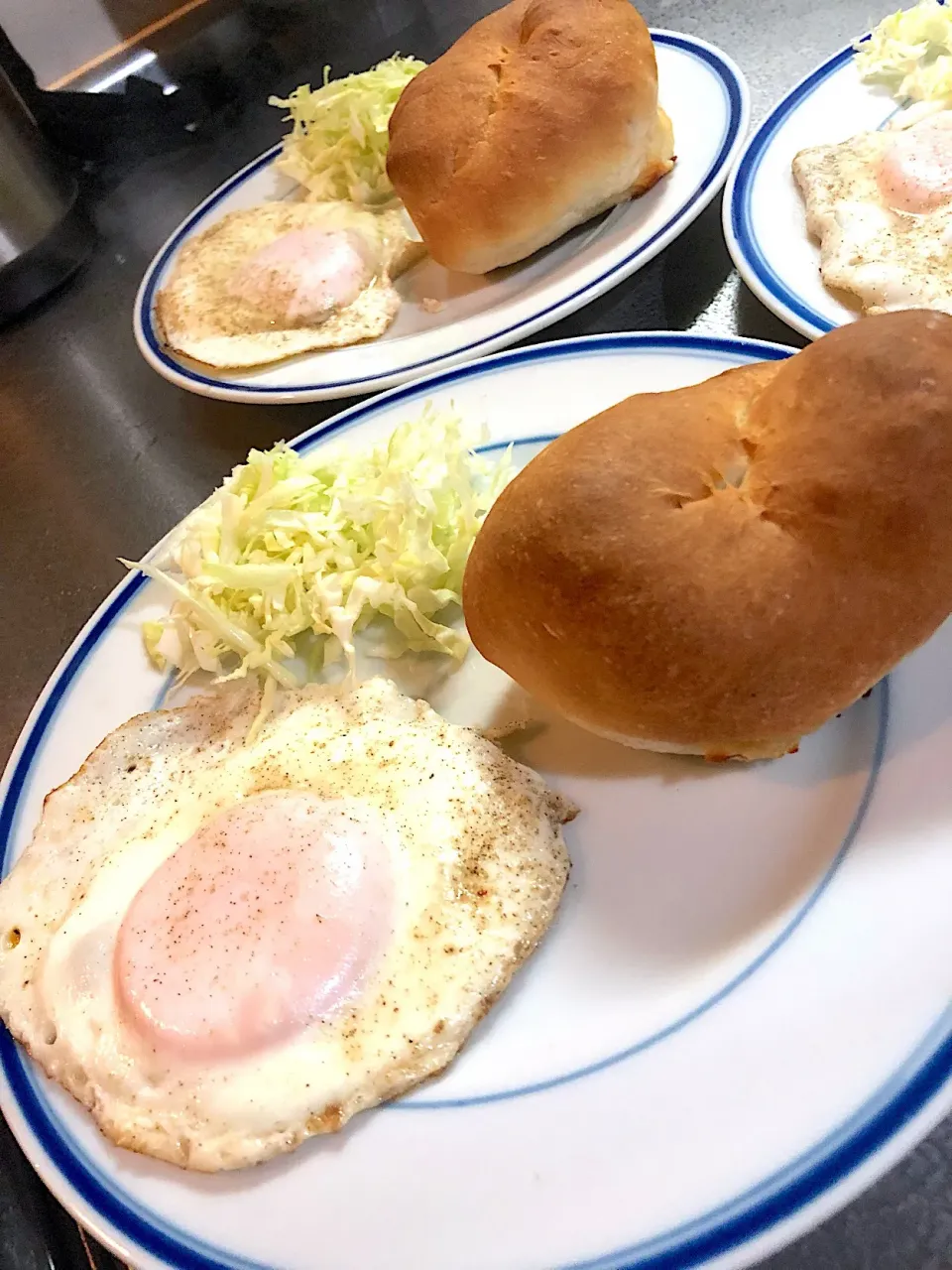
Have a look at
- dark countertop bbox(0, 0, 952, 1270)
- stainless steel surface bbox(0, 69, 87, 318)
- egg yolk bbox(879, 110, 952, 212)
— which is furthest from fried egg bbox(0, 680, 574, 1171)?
stainless steel surface bbox(0, 69, 87, 318)

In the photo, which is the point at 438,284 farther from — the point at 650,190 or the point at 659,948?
the point at 659,948

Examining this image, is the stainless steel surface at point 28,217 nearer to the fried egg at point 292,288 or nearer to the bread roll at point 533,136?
the fried egg at point 292,288

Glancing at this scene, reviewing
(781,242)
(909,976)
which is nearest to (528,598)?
(909,976)

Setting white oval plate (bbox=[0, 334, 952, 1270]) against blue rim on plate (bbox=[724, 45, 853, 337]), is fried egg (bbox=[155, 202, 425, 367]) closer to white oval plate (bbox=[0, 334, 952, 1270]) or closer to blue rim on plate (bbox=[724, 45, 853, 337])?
blue rim on plate (bbox=[724, 45, 853, 337])

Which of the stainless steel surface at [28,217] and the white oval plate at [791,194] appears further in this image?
the stainless steel surface at [28,217]

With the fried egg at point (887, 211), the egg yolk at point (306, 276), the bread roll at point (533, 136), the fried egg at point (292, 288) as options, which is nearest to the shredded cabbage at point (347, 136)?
the fried egg at point (292, 288)

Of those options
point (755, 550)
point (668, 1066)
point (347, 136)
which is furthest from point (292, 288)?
point (668, 1066)
